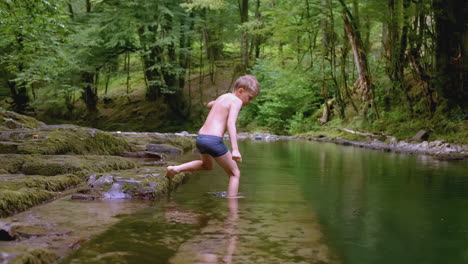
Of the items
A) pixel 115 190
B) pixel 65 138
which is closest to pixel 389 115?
pixel 65 138

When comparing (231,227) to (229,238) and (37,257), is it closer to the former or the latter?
(229,238)

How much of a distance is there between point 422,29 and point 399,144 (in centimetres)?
338

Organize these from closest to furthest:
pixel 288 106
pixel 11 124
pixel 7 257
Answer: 1. pixel 7 257
2. pixel 11 124
3. pixel 288 106

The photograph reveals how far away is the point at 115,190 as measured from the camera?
14.5 ft

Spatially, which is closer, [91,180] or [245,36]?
[91,180]

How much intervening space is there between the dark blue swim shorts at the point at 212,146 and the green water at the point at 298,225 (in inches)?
17.5

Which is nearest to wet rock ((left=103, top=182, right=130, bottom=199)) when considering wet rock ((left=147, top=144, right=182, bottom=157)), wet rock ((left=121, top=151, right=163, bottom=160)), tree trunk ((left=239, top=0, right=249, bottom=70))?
wet rock ((left=121, top=151, right=163, bottom=160))

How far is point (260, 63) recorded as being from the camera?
27.4 metres

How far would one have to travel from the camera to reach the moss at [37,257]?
2.10m

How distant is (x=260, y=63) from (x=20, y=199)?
964 inches

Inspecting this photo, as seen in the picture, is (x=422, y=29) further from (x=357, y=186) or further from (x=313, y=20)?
(x=357, y=186)

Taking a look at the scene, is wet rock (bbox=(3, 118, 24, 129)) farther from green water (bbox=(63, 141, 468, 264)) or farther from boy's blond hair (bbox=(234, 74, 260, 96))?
boy's blond hair (bbox=(234, 74, 260, 96))

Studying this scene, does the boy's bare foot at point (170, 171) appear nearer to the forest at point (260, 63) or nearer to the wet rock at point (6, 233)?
the wet rock at point (6, 233)

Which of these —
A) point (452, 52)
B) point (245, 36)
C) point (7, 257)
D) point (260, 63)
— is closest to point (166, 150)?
point (7, 257)
